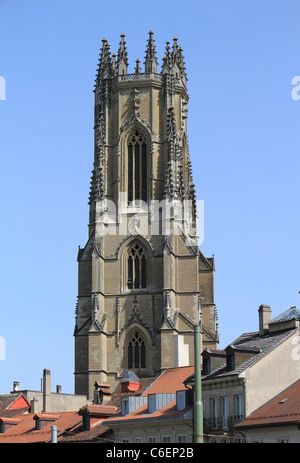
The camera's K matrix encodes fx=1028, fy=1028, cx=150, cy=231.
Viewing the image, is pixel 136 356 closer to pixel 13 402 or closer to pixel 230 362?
pixel 13 402

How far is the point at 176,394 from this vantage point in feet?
164

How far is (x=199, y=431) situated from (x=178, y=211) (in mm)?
71682

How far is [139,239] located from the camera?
9300cm

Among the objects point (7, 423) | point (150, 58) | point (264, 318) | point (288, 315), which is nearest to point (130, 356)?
point (7, 423)

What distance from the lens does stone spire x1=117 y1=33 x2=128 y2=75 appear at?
98750mm

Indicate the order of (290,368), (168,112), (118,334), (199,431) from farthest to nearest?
(168,112), (118,334), (290,368), (199,431)

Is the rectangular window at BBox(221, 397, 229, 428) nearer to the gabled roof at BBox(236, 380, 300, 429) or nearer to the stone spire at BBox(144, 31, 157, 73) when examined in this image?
the gabled roof at BBox(236, 380, 300, 429)

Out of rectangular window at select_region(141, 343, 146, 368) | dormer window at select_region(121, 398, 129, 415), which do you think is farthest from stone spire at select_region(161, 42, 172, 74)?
dormer window at select_region(121, 398, 129, 415)

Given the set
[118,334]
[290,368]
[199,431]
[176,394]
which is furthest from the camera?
[118,334]

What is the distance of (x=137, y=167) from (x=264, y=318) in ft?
147

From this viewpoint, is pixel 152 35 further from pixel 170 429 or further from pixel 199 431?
pixel 199 431

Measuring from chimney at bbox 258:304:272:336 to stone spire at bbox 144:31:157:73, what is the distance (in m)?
49.2

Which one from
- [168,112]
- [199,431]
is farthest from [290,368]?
[168,112]

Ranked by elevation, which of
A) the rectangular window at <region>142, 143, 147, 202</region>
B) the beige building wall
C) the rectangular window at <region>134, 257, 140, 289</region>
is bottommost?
the beige building wall
